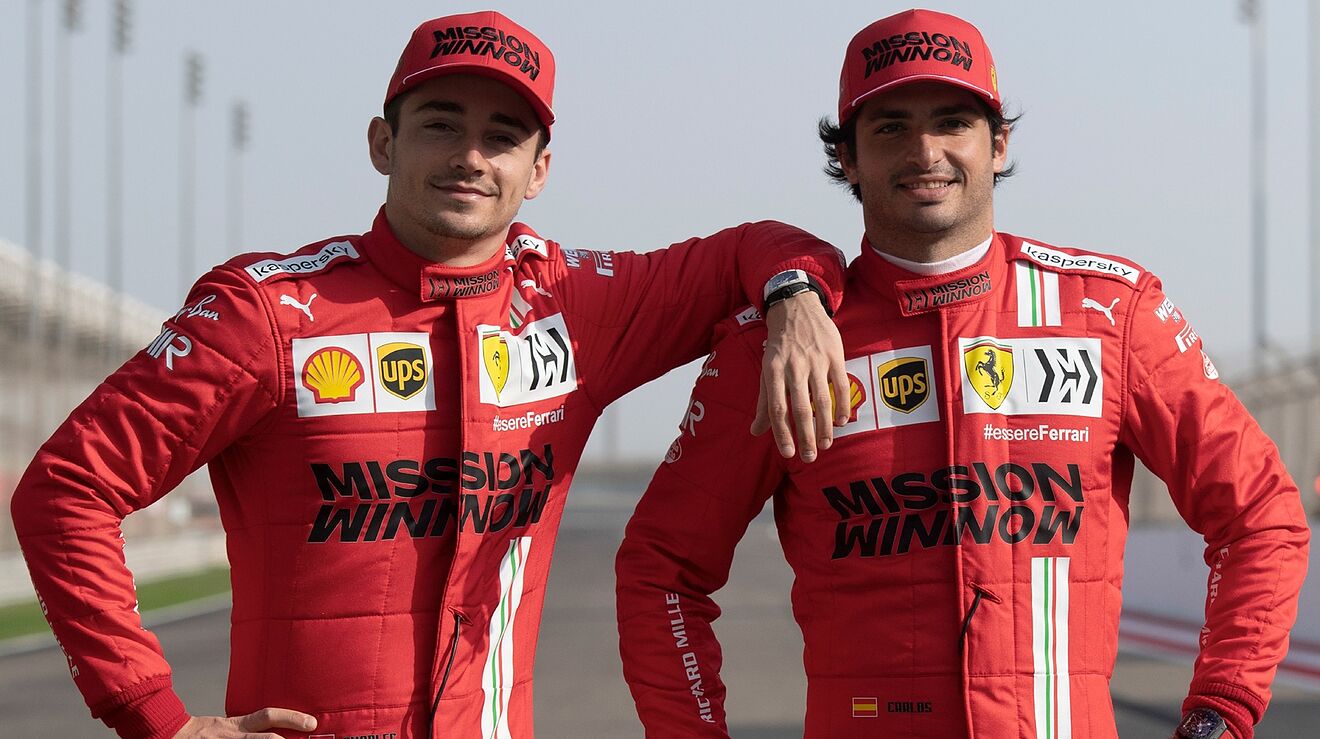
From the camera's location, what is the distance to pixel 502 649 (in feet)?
11.1

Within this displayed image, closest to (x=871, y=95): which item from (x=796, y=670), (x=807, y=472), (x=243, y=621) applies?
(x=807, y=472)

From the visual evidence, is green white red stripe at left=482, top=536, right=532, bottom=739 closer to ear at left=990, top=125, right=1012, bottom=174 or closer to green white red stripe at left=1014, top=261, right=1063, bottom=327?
green white red stripe at left=1014, top=261, right=1063, bottom=327

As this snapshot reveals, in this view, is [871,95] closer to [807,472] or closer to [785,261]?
[785,261]

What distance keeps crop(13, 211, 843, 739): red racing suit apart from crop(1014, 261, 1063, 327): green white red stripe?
0.38 metres

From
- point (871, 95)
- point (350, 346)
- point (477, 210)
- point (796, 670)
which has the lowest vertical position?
point (796, 670)

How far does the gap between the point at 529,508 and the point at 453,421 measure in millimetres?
248

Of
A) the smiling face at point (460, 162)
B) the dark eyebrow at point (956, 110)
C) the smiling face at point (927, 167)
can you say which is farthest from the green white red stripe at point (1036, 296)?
the smiling face at point (460, 162)

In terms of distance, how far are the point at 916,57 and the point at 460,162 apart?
37.8 inches

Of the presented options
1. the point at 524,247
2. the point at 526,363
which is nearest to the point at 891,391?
the point at 526,363

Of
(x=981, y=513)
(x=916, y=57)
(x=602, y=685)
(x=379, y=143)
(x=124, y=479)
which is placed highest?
(x=916, y=57)

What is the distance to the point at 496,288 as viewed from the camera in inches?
136

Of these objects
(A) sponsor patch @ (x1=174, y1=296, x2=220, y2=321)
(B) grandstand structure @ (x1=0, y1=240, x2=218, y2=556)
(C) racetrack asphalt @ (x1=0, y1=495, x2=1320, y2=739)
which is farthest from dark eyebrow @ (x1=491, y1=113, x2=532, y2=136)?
(B) grandstand structure @ (x1=0, y1=240, x2=218, y2=556)

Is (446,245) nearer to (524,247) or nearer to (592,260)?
(524,247)

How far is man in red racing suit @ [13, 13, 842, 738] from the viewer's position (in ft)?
10.1
